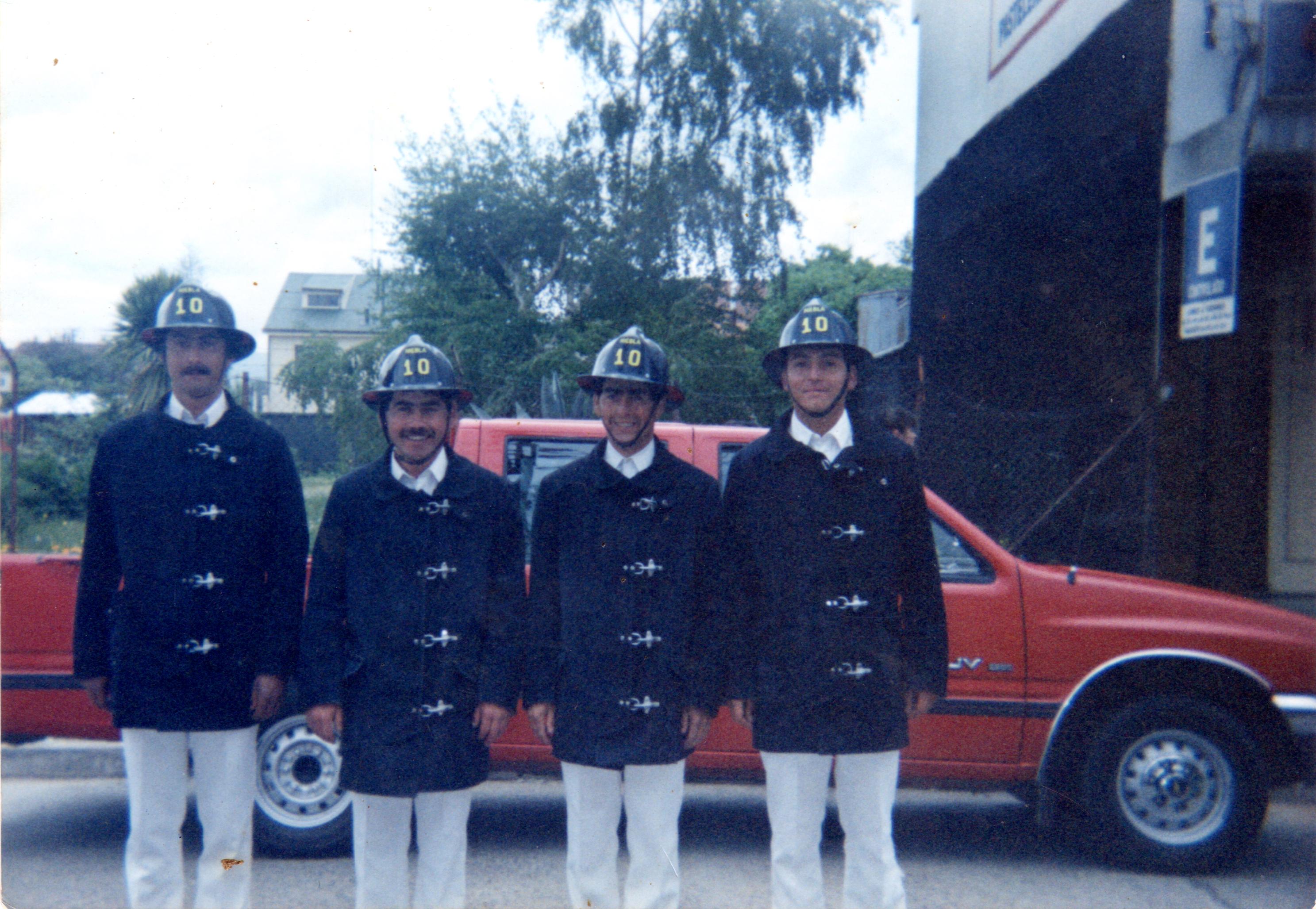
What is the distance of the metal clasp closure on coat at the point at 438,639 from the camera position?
10.3 feet

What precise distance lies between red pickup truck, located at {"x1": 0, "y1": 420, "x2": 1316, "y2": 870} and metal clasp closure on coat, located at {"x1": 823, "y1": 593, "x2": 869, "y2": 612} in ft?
5.17

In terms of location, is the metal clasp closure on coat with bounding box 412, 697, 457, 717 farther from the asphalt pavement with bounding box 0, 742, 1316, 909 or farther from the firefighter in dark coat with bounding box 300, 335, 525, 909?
the asphalt pavement with bounding box 0, 742, 1316, 909

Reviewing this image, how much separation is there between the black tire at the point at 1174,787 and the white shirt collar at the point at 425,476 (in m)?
3.30

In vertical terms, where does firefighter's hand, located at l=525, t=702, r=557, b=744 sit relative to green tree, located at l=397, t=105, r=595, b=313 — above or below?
below

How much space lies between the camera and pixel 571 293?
6539 millimetres

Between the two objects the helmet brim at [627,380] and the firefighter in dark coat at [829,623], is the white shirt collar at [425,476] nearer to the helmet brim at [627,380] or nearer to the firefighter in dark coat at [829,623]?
the helmet brim at [627,380]

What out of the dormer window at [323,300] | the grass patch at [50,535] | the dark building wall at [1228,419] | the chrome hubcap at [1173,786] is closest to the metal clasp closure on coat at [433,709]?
the grass patch at [50,535]

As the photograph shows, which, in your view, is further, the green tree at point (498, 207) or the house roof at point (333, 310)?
the green tree at point (498, 207)

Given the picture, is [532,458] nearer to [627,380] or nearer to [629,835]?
[627,380]

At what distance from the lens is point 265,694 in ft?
11.0

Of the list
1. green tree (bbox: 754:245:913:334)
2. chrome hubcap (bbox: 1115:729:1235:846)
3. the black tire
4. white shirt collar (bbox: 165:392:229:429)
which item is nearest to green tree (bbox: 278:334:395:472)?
white shirt collar (bbox: 165:392:229:429)

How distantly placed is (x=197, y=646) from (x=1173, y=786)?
4.18m

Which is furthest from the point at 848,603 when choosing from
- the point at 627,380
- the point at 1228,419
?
the point at 1228,419

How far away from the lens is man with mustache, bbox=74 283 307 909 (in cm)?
330
